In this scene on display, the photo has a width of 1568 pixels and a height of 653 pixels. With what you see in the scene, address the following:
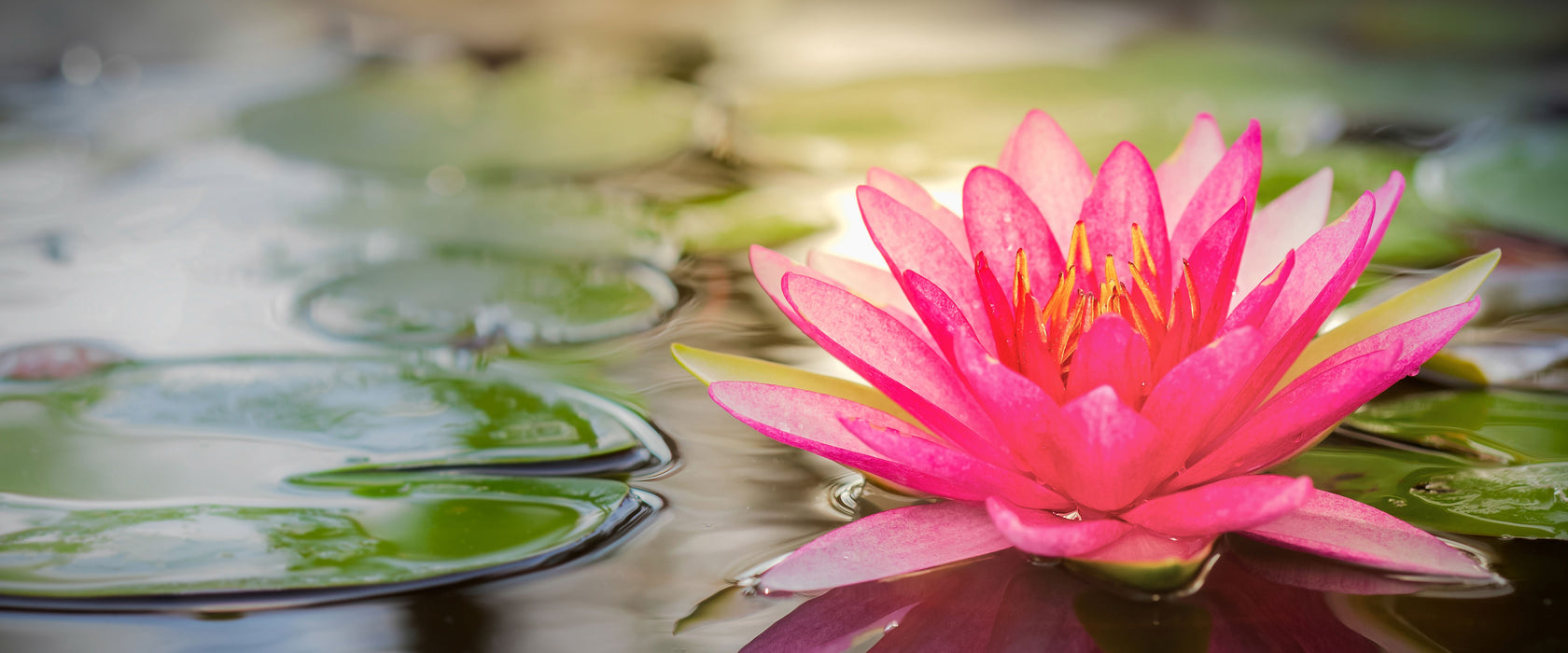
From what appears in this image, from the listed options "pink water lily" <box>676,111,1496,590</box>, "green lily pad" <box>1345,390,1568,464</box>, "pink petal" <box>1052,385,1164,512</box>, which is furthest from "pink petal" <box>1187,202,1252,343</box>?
"green lily pad" <box>1345,390,1568,464</box>

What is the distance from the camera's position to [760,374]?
720 mm

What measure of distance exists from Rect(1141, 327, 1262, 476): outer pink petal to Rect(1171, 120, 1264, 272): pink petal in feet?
0.43

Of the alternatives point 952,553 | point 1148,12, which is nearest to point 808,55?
point 1148,12

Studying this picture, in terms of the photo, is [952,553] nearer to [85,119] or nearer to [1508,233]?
[1508,233]

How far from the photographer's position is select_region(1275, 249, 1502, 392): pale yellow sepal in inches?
27.0

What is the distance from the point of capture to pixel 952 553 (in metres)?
0.59

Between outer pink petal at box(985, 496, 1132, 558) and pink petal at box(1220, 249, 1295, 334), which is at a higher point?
pink petal at box(1220, 249, 1295, 334)

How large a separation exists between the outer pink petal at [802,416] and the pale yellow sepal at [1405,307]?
0.88ft

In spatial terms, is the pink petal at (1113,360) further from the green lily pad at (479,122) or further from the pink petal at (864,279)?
the green lily pad at (479,122)

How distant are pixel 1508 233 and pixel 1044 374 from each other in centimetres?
88

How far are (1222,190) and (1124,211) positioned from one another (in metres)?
0.06

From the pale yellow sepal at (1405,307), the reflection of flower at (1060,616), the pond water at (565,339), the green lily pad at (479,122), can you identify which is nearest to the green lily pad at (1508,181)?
the pond water at (565,339)

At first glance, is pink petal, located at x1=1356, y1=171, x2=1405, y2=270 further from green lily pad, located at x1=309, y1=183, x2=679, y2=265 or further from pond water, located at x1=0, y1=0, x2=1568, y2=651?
green lily pad, located at x1=309, y1=183, x2=679, y2=265

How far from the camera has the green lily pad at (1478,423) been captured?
2.36 ft
